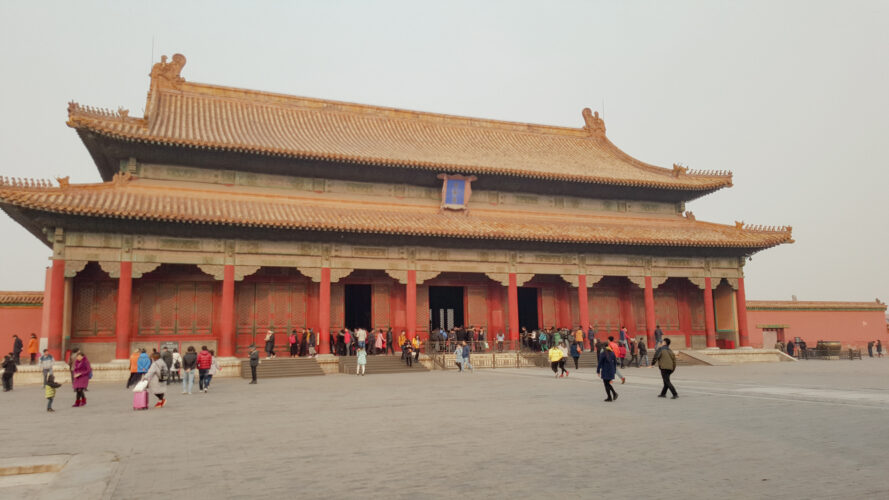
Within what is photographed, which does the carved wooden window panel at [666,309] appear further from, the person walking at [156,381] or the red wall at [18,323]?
the red wall at [18,323]

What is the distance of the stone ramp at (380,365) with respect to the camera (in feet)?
72.5

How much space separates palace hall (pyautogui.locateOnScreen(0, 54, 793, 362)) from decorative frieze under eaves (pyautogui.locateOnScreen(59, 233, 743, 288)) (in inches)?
2.5

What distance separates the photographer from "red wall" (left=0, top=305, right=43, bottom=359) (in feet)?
80.9

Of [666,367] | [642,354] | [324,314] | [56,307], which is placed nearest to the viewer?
[666,367]

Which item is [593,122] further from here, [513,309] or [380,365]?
[380,365]

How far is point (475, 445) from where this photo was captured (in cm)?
746

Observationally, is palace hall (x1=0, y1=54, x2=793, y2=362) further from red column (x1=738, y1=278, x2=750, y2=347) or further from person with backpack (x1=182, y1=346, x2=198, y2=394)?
person with backpack (x1=182, y1=346, x2=198, y2=394)

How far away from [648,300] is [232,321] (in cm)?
1829

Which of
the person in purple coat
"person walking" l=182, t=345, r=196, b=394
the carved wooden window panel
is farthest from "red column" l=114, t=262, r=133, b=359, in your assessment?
the carved wooden window panel

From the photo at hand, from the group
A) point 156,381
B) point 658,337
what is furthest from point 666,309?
point 156,381

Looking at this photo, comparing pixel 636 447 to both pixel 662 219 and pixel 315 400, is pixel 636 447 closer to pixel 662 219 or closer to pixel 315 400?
pixel 315 400

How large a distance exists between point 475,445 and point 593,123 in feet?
99.5

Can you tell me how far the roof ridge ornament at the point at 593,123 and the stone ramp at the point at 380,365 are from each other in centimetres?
1887

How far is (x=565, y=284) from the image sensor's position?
28344mm
